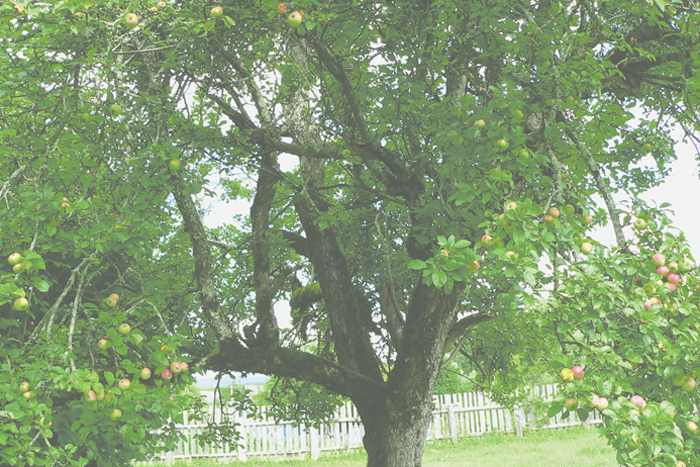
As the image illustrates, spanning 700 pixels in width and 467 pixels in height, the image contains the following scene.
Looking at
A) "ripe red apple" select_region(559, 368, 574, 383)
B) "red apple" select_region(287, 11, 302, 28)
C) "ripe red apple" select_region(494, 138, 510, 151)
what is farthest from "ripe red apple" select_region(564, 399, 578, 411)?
"red apple" select_region(287, 11, 302, 28)

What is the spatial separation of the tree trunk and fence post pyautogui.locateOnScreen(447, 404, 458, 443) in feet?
32.1

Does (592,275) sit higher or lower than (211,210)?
lower

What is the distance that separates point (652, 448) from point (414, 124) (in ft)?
10.5

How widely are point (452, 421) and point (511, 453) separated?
277 cm

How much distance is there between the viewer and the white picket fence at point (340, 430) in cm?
1393

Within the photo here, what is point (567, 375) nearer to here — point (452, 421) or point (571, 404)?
point (571, 404)

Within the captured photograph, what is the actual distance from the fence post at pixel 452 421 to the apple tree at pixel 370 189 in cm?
805

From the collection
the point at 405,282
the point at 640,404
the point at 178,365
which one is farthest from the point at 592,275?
Result: the point at 405,282

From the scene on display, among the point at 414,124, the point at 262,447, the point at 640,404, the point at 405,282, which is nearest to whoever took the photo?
the point at 640,404

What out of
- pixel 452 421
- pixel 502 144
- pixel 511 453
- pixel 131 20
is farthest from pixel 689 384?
pixel 452 421

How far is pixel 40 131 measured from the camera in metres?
3.85

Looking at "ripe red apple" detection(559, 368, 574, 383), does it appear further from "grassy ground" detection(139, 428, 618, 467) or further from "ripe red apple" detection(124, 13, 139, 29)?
"grassy ground" detection(139, 428, 618, 467)

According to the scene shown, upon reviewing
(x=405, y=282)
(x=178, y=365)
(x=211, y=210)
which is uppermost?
(x=211, y=210)

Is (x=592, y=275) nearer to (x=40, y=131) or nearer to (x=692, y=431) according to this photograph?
(x=692, y=431)
